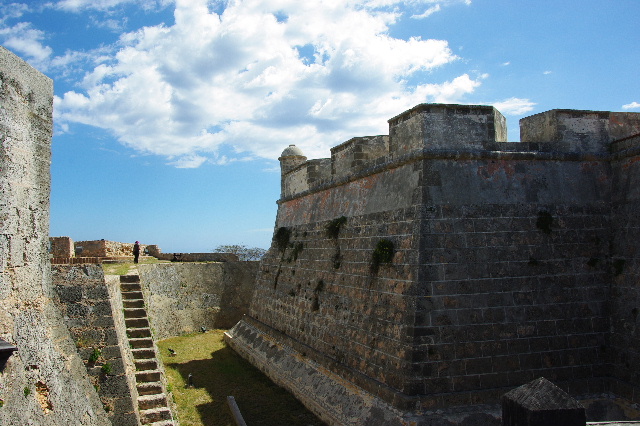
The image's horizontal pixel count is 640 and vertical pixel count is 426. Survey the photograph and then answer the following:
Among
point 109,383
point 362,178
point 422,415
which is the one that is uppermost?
point 362,178

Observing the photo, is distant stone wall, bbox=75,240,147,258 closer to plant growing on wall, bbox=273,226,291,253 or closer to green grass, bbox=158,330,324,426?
green grass, bbox=158,330,324,426

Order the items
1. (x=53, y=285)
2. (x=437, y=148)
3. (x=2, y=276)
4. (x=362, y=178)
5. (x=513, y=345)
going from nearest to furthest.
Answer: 1. (x=2, y=276)
2. (x=53, y=285)
3. (x=513, y=345)
4. (x=437, y=148)
5. (x=362, y=178)

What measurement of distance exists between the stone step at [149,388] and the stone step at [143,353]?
2.95 ft

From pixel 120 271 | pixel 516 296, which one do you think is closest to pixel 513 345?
pixel 516 296

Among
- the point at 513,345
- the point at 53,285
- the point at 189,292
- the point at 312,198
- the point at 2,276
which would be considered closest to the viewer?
the point at 2,276

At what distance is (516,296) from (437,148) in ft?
9.00

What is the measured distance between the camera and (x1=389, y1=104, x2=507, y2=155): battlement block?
8.09 m

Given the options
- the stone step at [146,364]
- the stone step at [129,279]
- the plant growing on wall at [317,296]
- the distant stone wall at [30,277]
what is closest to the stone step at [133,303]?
the stone step at [129,279]

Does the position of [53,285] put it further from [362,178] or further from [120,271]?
[120,271]

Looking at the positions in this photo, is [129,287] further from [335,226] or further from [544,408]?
[544,408]

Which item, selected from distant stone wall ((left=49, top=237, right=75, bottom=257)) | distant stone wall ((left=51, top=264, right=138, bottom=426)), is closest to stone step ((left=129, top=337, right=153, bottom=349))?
distant stone wall ((left=51, top=264, right=138, bottom=426))

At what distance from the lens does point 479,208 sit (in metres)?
8.03

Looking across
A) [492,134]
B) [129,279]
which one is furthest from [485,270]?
[129,279]

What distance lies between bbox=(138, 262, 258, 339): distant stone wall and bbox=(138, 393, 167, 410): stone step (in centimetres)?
735
